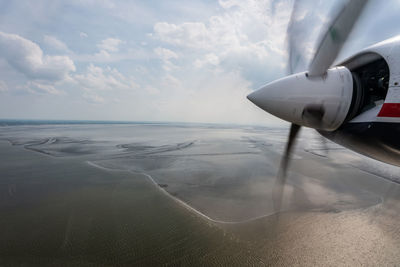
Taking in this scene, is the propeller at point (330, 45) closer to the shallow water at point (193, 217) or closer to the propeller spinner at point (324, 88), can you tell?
the propeller spinner at point (324, 88)

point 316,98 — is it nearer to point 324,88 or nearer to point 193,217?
point 324,88

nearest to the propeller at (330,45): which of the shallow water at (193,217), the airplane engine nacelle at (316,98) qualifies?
the airplane engine nacelle at (316,98)

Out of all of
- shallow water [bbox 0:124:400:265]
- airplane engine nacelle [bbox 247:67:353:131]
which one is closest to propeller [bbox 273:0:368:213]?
airplane engine nacelle [bbox 247:67:353:131]

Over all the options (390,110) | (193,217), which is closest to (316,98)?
(390,110)

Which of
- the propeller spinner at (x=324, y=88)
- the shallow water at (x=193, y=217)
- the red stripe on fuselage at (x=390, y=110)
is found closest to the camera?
the red stripe on fuselage at (x=390, y=110)

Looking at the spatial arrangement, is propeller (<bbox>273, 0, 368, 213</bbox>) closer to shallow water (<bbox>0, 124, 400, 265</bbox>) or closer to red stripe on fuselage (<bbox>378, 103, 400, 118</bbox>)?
red stripe on fuselage (<bbox>378, 103, 400, 118</bbox>)
